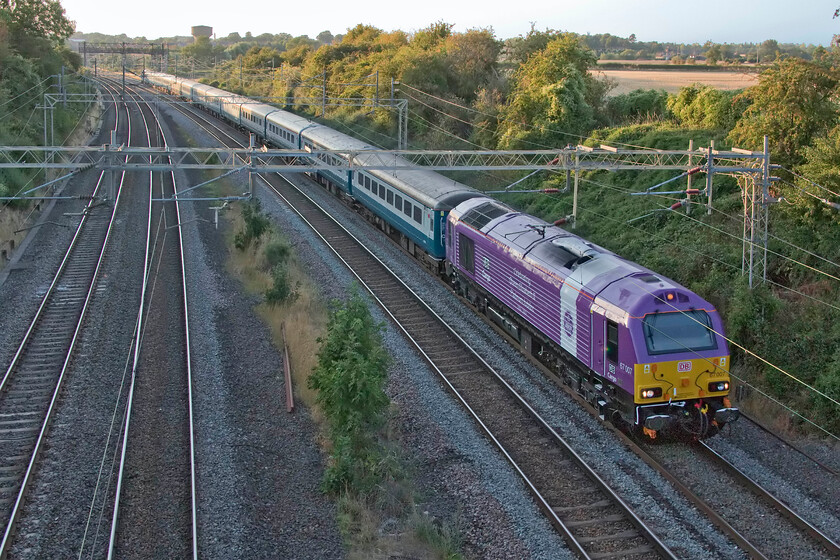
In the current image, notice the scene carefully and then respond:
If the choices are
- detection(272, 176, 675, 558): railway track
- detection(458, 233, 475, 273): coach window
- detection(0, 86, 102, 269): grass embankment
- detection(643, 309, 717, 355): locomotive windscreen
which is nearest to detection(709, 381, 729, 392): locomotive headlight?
detection(643, 309, 717, 355): locomotive windscreen

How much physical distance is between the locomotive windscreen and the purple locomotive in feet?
0.06

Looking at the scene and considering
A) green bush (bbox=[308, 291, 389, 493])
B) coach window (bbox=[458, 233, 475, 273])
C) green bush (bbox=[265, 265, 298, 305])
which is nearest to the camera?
green bush (bbox=[308, 291, 389, 493])

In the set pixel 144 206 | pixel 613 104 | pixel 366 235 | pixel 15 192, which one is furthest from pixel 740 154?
pixel 15 192

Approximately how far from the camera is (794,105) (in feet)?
76.3

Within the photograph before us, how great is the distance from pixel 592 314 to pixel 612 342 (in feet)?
2.54

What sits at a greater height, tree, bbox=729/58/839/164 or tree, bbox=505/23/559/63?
tree, bbox=505/23/559/63

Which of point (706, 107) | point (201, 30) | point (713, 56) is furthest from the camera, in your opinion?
point (201, 30)

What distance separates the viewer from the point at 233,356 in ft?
63.7

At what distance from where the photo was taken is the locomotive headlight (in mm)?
14508

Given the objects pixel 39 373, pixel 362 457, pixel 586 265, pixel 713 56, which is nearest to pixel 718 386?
pixel 586 265

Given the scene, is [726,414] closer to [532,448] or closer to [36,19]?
[532,448]

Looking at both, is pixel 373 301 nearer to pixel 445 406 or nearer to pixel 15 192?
pixel 445 406

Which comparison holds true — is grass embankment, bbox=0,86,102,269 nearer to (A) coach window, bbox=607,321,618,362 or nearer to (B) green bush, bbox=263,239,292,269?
(B) green bush, bbox=263,239,292,269

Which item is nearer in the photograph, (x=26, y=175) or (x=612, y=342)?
(x=612, y=342)
